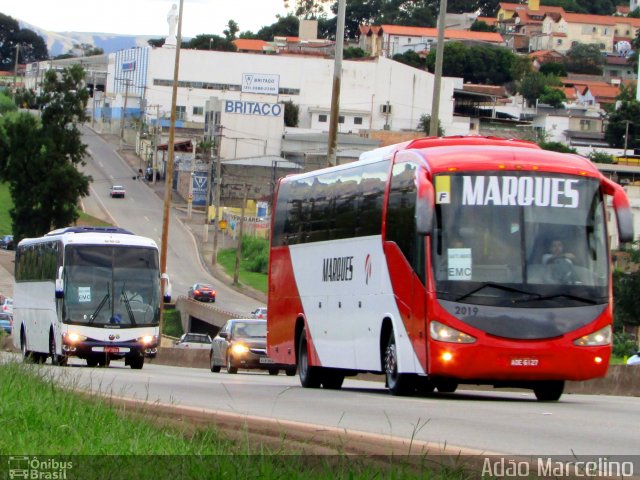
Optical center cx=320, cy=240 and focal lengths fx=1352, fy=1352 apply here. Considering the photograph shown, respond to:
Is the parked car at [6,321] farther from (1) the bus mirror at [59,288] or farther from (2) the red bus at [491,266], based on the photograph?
(2) the red bus at [491,266]

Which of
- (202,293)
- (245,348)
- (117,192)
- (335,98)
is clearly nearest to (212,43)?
(117,192)

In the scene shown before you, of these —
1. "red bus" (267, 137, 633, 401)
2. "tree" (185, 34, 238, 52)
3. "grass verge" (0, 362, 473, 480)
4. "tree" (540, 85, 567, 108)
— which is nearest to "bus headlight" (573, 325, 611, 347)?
"red bus" (267, 137, 633, 401)

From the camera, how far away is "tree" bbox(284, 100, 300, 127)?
144m

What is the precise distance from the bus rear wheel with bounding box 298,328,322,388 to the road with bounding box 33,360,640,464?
54 centimetres

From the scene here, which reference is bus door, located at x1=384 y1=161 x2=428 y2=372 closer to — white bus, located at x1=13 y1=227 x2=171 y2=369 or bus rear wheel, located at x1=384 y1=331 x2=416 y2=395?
bus rear wheel, located at x1=384 y1=331 x2=416 y2=395

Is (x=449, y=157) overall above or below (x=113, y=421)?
above

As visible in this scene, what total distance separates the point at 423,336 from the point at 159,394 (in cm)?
365

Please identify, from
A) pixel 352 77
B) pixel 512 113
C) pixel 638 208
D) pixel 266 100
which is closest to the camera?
pixel 638 208

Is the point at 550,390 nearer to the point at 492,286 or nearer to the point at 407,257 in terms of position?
the point at 492,286

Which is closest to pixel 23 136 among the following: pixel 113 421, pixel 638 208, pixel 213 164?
pixel 213 164

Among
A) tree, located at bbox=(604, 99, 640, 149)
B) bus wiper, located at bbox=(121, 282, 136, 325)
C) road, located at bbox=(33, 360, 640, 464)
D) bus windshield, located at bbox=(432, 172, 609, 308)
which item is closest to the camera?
road, located at bbox=(33, 360, 640, 464)

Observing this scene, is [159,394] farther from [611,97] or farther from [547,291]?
[611,97]

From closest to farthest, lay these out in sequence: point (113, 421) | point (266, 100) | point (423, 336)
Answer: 1. point (113, 421)
2. point (423, 336)
3. point (266, 100)

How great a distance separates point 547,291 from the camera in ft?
56.3
